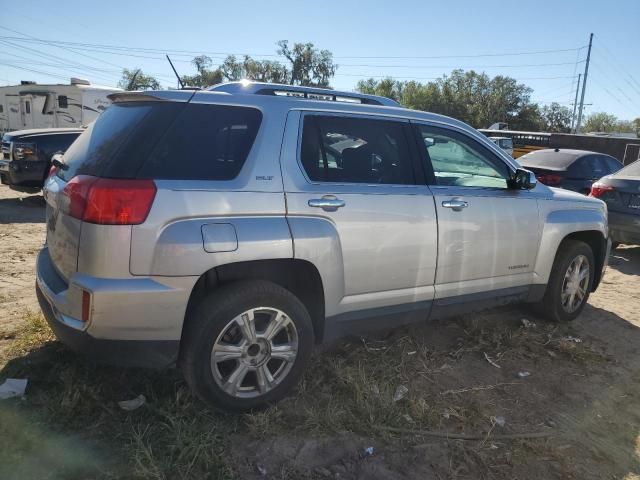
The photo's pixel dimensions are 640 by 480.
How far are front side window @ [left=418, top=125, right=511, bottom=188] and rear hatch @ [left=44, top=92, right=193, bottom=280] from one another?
1.83m

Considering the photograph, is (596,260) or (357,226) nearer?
(357,226)

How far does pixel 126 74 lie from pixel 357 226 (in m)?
85.3

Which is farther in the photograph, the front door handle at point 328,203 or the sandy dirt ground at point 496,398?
the front door handle at point 328,203

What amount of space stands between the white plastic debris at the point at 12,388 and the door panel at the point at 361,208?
1.84m

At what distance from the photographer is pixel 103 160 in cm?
272

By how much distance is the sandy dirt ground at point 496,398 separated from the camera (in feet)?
8.88

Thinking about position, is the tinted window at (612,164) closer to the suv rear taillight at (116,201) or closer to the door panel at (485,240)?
the door panel at (485,240)

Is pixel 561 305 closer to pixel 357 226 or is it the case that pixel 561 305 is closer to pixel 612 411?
pixel 612 411

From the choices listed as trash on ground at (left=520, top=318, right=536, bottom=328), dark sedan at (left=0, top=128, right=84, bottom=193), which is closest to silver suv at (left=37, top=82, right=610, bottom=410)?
trash on ground at (left=520, top=318, right=536, bottom=328)

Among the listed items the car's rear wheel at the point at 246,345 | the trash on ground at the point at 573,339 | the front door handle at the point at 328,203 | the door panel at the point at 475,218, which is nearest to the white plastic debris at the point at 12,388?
the car's rear wheel at the point at 246,345

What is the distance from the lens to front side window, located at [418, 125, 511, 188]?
12.4ft

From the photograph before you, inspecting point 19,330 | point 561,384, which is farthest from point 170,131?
point 561,384

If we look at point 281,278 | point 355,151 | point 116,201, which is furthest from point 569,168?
point 116,201

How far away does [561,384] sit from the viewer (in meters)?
3.68
